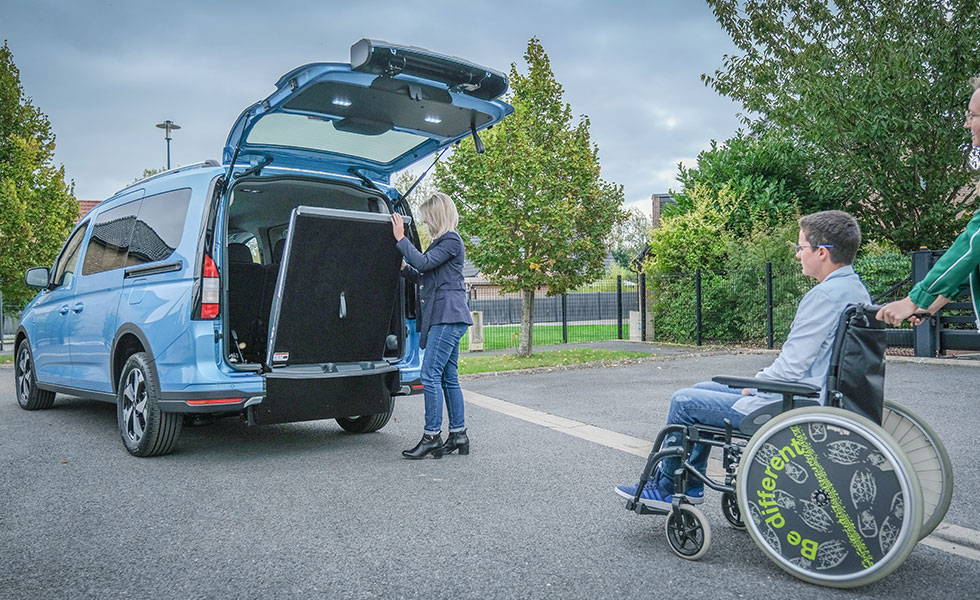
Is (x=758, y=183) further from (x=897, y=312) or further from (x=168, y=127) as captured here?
(x=168, y=127)

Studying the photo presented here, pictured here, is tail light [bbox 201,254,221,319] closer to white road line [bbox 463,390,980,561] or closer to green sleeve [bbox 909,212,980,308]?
white road line [bbox 463,390,980,561]

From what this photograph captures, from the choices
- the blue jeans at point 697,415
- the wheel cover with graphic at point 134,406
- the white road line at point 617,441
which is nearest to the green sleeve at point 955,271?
the blue jeans at point 697,415

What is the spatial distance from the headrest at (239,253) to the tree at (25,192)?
13440 mm

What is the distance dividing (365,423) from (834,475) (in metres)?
4.32

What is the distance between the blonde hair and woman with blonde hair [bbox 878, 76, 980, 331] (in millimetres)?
3226

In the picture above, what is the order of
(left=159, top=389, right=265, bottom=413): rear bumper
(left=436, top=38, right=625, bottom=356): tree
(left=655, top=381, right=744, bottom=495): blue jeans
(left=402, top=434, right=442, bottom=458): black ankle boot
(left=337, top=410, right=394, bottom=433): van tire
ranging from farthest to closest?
(left=436, top=38, right=625, bottom=356): tree, (left=337, top=410, right=394, bottom=433): van tire, (left=402, top=434, right=442, bottom=458): black ankle boot, (left=159, top=389, right=265, bottom=413): rear bumper, (left=655, top=381, right=744, bottom=495): blue jeans

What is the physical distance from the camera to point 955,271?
2818 mm

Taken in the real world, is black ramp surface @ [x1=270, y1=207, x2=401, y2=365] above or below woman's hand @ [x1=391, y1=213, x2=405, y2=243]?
below

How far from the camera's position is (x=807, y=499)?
286 cm

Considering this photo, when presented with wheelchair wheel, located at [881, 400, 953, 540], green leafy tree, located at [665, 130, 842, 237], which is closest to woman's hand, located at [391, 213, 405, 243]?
wheelchair wheel, located at [881, 400, 953, 540]

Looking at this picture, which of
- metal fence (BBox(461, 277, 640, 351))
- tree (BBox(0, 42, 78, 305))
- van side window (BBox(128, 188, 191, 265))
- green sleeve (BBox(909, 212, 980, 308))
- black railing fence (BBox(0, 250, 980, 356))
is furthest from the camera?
metal fence (BBox(461, 277, 640, 351))

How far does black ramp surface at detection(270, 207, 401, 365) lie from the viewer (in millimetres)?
5129

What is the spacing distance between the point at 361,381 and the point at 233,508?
1.57 metres

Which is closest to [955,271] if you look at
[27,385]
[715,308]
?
[27,385]
